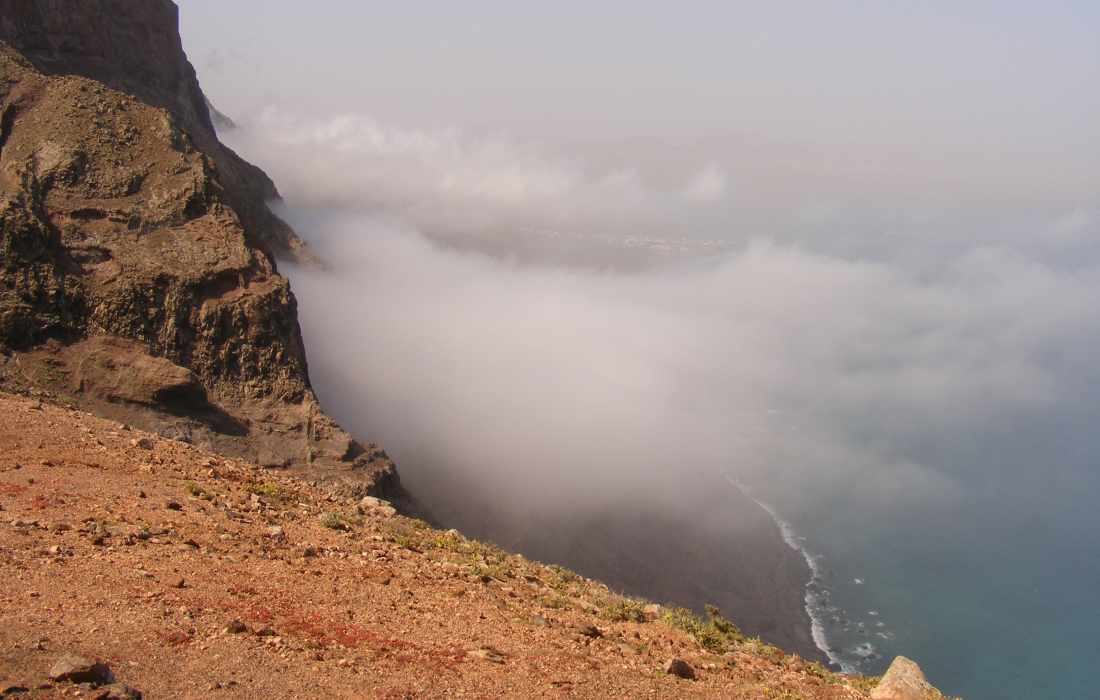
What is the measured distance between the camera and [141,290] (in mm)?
25891

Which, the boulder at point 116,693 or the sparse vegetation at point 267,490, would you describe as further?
the sparse vegetation at point 267,490

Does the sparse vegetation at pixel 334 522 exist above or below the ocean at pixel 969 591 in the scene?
above

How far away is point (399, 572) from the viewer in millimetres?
13500

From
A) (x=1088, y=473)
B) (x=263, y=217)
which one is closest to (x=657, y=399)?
(x=1088, y=473)

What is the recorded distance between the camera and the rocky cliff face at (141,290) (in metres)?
23.8

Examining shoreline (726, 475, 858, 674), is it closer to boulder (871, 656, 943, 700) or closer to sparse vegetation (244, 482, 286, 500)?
boulder (871, 656, 943, 700)

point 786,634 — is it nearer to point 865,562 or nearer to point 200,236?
point 865,562

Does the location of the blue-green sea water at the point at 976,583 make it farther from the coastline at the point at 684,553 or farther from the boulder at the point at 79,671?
the boulder at the point at 79,671

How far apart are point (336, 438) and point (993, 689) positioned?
6574 centimetres

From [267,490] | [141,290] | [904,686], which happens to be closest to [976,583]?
[904,686]

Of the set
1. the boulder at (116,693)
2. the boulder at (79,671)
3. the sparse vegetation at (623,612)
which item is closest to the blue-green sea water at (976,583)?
the sparse vegetation at (623,612)

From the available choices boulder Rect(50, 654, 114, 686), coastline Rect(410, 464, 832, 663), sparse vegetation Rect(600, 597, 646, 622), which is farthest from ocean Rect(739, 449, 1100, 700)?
boulder Rect(50, 654, 114, 686)

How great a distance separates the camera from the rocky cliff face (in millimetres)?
23797

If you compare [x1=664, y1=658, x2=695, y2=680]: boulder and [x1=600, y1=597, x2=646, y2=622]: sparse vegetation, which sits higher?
[x1=664, y1=658, x2=695, y2=680]: boulder
